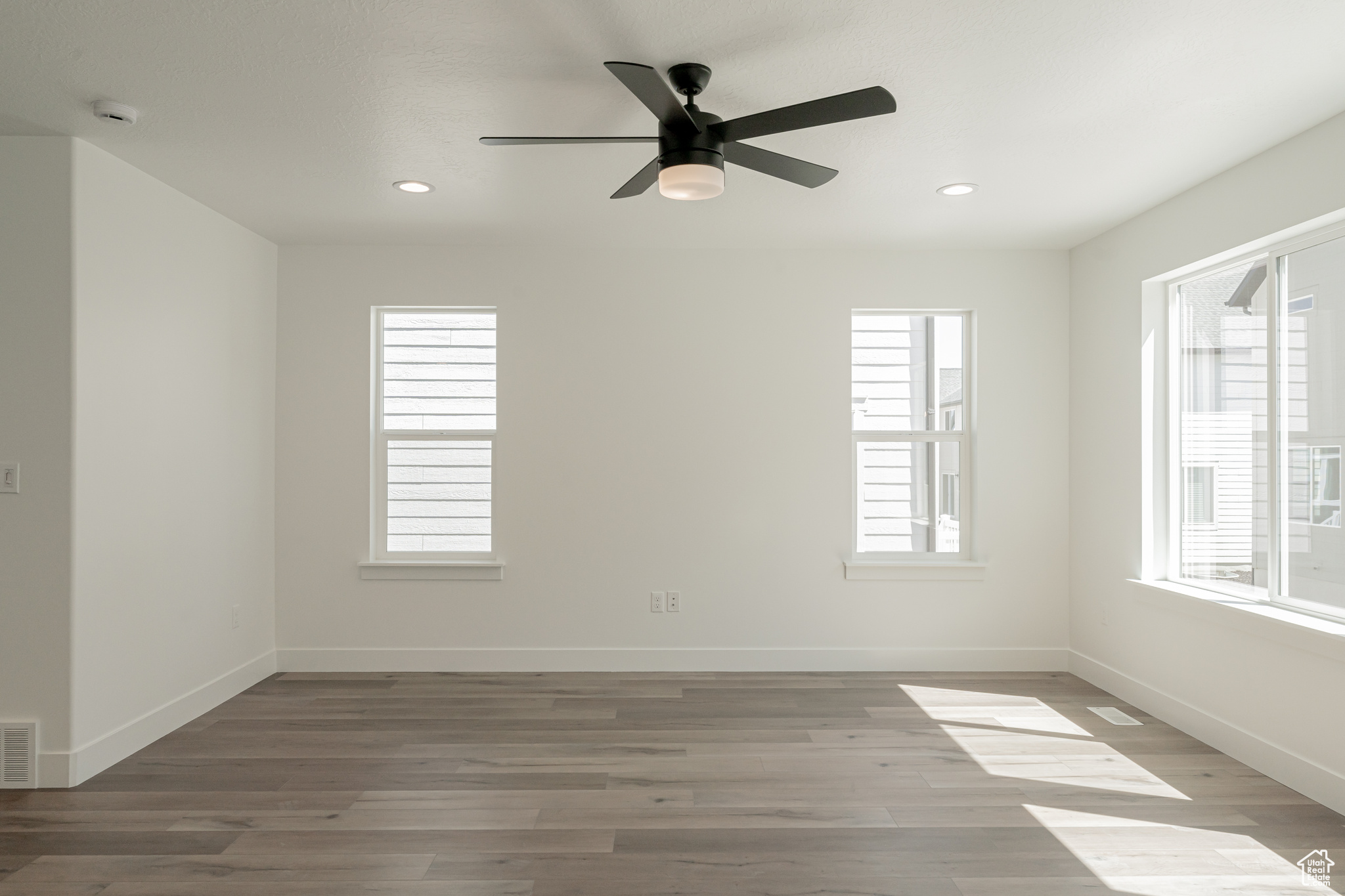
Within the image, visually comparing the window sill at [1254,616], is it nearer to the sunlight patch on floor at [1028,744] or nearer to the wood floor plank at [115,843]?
the sunlight patch on floor at [1028,744]

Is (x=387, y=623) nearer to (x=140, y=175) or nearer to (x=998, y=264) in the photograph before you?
(x=140, y=175)

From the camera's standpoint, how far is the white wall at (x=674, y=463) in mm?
4629

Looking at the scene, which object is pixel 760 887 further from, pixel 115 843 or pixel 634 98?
pixel 634 98

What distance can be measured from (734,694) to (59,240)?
3.62 meters

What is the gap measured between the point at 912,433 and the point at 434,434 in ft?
9.54

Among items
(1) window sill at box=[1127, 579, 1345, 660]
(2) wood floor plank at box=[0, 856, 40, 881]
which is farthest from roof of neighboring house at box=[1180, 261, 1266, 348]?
(2) wood floor plank at box=[0, 856, 40, 881]

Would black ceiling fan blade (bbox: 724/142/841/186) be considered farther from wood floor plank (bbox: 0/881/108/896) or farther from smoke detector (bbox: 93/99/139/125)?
wood floor plank (bbox: 0/881/108/896)

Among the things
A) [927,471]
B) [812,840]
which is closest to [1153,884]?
[812,840]

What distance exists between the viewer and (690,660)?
464cm

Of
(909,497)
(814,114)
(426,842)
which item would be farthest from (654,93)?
(909,497)

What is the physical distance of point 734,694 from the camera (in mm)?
4164

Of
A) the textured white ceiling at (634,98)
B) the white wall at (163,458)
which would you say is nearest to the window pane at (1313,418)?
the textured white ceiling at (634,98)

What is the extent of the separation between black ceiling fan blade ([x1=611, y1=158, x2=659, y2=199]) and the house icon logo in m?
2.95

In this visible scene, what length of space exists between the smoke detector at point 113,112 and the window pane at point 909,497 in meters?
3.85
